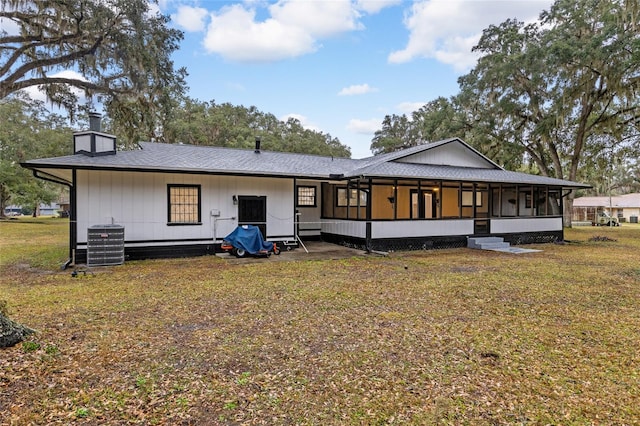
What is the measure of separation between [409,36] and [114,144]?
45.5ft

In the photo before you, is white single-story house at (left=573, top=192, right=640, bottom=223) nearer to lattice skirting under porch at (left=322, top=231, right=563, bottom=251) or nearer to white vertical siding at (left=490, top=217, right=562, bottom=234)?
white vertical siding at (left=490, top=217, right=562, bottom=234)

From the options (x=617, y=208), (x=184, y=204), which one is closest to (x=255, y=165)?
(x=184, y=204)

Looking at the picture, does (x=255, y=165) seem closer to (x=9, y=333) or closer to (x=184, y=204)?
(x=184, y=204)

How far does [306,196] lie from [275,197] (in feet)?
9.76

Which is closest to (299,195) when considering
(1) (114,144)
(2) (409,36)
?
(1) (114,144)

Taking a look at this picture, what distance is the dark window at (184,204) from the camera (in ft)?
32.8

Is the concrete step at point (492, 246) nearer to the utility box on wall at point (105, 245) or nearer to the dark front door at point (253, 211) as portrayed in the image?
the dark front door at point (253, 211)

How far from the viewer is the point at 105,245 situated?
28.0 ft

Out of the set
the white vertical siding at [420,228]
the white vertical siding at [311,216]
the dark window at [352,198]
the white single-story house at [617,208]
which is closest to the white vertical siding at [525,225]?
the white vertical siding at [420,228]

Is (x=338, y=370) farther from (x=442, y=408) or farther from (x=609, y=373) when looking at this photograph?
(x=609, y=373)

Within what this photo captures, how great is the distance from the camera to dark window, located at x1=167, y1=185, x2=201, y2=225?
32.8ft

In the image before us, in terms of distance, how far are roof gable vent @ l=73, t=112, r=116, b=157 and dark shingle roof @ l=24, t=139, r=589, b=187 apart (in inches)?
8.8

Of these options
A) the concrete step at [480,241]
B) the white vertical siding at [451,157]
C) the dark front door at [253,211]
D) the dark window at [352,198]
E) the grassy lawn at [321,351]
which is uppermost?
the white vertical siding at [451,157]

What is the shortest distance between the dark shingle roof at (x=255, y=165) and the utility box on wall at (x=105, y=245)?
1572 millimetres
